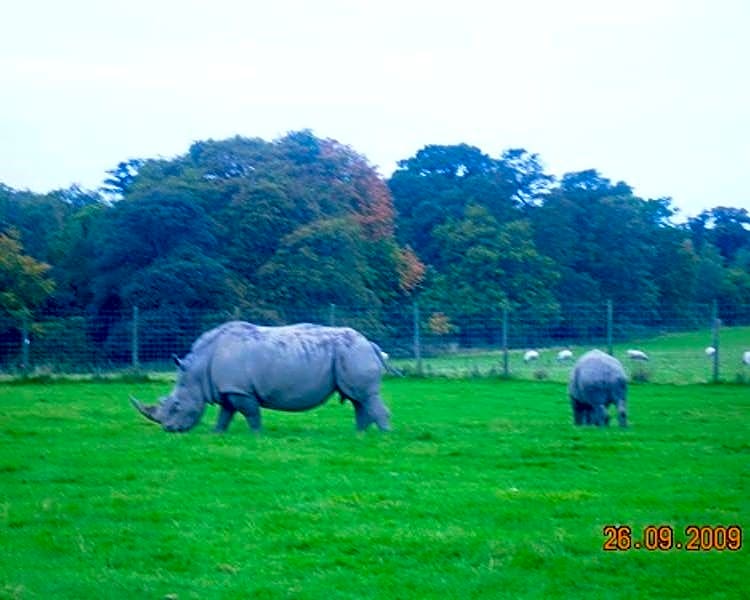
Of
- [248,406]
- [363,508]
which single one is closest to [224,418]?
[248,406]

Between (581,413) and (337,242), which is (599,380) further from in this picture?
(337,242)

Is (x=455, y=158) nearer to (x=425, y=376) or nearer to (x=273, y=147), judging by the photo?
(x=273, y=147)

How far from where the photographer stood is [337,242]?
3906 cm

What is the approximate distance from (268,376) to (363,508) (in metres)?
6.67

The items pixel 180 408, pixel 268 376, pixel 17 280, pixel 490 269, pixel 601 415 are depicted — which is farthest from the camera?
pixel 490 269

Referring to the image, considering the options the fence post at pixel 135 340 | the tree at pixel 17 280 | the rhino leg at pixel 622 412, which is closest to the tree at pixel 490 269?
the tree at pixel 17 280

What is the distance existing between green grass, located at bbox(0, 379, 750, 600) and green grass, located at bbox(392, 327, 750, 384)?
11.9m

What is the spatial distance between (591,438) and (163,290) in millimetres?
22410

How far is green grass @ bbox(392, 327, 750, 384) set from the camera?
95.6 feet

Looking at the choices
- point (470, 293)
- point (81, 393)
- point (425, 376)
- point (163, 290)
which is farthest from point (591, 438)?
point (470, 293)

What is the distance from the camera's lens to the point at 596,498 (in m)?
10.2

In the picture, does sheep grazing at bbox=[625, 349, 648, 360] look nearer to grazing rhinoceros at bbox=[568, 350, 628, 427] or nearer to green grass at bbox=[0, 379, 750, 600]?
green grass at bbox=[0, 379, 750, 600]

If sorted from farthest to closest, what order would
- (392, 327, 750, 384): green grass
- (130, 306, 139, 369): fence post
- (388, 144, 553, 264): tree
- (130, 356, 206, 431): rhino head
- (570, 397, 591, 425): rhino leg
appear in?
(388, 144, 553, 264): tree → (130, 306, 139, 369): fence post → (392, 327, 750, 384): green grass → (570, 397, 591, 425): rhino leg → (130, 356, 206, 431): rhino head

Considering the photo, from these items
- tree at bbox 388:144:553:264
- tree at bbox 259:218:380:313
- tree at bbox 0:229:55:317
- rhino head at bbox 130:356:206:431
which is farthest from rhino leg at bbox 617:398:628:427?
tree at bbox 388:144:553:264
